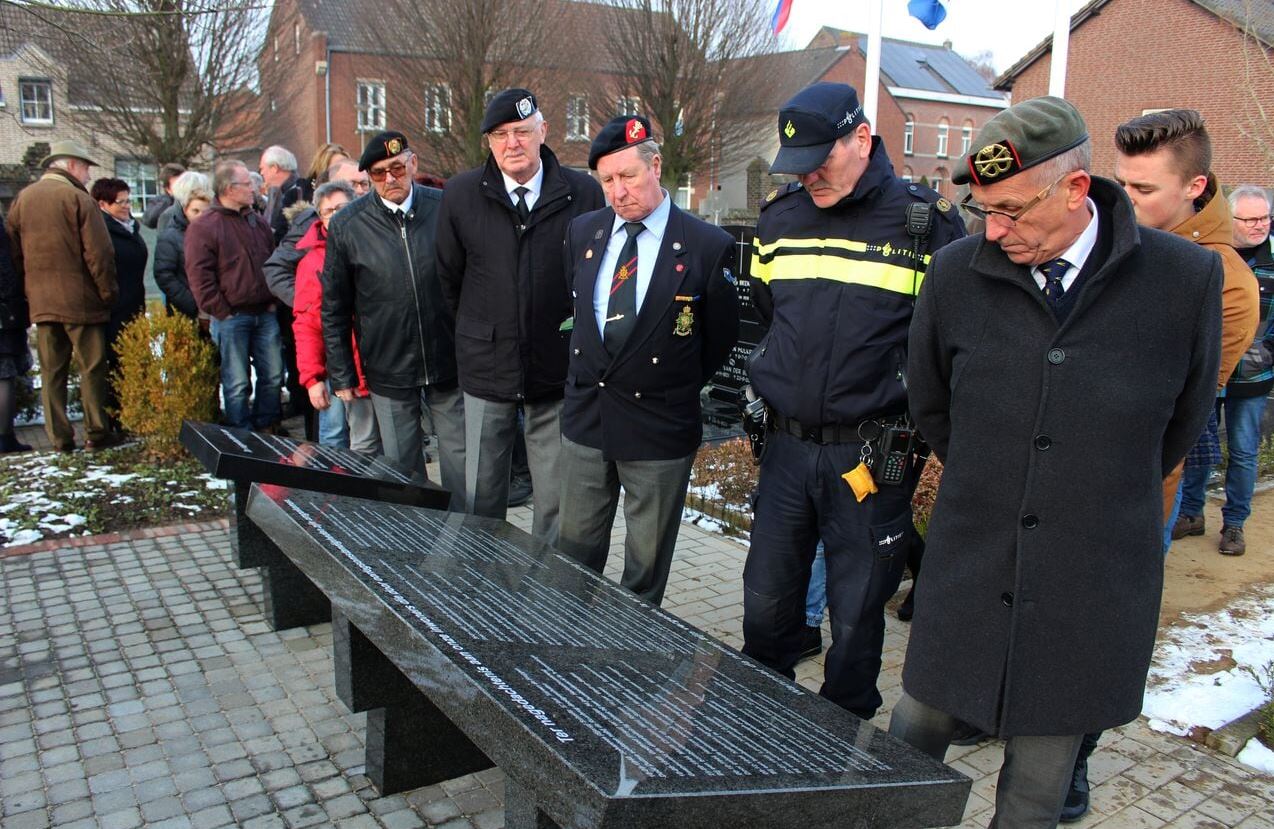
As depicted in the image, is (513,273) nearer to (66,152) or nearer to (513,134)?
(513,134)

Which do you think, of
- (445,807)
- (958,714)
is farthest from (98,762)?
(958,714)

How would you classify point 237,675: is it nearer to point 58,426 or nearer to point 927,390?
point 927,390

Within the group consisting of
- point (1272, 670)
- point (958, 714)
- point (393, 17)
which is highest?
point (393, 17)

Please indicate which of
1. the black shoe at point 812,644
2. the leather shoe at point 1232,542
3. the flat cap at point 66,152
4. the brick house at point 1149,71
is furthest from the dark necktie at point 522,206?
the brick house at point 1149,71

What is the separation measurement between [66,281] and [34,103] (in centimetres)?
3762

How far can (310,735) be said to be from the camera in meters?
3.71

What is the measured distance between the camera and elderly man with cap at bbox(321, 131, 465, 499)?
5121 mm

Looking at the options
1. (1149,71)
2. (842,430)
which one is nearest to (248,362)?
(842,430)

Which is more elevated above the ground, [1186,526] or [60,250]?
[60,250]

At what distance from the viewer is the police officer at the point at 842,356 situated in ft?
10.3

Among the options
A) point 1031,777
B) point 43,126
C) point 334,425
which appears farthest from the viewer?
point 43,126

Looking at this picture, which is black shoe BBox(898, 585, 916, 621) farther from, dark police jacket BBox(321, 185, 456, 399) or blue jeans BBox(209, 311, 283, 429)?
blue jeans BBox(209, 311, 283, 429)

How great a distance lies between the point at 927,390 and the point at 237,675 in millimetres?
2995

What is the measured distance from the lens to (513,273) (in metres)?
4.50
